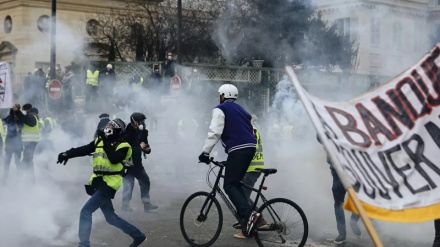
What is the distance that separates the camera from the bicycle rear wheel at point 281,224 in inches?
298

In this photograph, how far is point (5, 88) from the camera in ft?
40.4

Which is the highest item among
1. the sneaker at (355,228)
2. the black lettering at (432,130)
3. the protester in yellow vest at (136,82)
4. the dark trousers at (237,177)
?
the protester in yellow vest at (136,82)

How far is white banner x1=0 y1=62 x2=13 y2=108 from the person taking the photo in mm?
12195

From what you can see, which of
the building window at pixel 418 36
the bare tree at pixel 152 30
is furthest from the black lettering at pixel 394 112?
the bare tree at pixel 152 30

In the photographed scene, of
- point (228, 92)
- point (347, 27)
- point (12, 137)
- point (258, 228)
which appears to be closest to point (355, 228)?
point (258, 228)

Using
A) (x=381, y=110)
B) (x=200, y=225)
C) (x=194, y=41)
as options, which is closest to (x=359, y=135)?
(x=381, y=110)

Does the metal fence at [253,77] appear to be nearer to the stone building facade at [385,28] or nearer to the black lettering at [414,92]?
the stone building facade at [385,28]

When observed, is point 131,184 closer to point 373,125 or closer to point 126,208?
point 126,208

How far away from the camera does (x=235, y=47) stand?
28109 millimetres

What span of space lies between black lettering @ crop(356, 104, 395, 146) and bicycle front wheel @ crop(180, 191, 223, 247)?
375cm

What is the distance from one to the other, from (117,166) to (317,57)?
57.6 feet

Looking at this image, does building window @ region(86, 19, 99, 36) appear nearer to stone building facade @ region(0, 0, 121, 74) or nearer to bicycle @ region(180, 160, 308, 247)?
stone building facade @ region(0, 0, 121, 74)

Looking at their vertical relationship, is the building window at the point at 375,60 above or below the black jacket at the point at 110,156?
above

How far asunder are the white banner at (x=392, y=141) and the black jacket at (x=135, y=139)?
627cm
